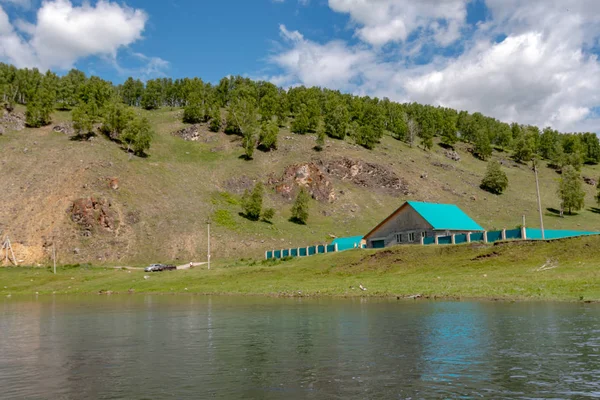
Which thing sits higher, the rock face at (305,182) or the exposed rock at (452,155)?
the exposed rock at (452,155)

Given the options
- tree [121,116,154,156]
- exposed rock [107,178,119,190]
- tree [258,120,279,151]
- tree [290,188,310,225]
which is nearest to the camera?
exposed rock [107,178,119,190]

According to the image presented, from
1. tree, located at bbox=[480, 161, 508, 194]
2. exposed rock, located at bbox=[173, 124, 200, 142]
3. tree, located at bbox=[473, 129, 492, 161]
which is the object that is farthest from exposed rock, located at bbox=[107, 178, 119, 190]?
tree, located at bbox=[473, 129, 492, 161]


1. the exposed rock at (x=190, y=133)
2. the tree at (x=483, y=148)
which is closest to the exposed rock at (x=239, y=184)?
the exposed rock at (x=190, y=133)

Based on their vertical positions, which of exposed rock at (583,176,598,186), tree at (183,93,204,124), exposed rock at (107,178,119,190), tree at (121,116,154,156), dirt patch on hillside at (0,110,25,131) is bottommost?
exposed rock at (107,178,119,190)

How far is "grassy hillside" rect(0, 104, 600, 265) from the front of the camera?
101 metres

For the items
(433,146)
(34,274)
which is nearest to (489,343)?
(34,274)

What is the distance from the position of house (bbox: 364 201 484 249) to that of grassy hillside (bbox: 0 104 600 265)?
107 feet

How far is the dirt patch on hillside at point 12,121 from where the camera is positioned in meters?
138

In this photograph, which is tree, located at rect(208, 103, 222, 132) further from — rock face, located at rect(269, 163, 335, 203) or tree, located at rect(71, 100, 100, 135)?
rock face, located at rect(269, 163, 335, 203)

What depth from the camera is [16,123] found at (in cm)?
13988

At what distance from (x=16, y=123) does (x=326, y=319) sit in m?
142

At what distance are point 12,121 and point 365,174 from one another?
10405cm

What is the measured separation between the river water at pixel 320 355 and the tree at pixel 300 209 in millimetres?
90953

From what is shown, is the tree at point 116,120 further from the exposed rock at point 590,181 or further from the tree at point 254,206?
the exposed rock at point 590,181
